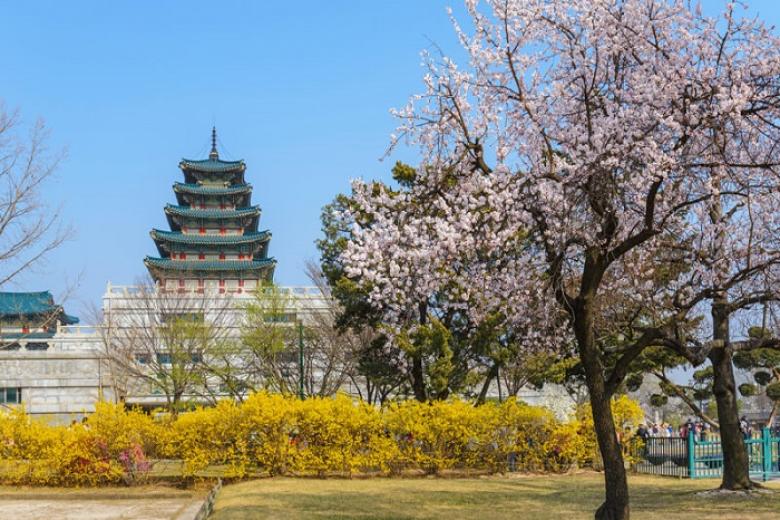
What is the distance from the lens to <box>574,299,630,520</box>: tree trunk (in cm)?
1059

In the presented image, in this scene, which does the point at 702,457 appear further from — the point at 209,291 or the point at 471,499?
the point at 209,291

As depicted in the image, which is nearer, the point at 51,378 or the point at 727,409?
the point at 727,409

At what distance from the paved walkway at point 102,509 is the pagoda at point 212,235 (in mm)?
47622

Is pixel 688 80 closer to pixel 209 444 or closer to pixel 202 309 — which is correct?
pixel 209 444

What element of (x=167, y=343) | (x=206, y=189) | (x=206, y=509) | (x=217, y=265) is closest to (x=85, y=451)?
(x=206, y=509)

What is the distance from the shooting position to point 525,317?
1477 cm

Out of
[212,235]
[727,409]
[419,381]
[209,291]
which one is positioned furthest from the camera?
[212,235]

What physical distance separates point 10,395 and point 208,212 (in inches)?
871

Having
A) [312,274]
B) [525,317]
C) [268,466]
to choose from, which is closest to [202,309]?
[312,274]

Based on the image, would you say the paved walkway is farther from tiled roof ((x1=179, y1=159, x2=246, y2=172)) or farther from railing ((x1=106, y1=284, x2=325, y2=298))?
tiled roof ((x1=179, y1=159, x2=246, y2=172))

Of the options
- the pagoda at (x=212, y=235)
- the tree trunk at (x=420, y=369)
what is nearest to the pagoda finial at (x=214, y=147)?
the pagoda at (x=212, y=235)

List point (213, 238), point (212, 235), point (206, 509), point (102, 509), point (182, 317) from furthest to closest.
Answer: point (212, 235), point (213, 238), point (182, 317), point (102, 509), point (206, 509)

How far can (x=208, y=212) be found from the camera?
71438mm

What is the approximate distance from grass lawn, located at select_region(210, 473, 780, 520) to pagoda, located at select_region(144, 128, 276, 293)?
47969mm
